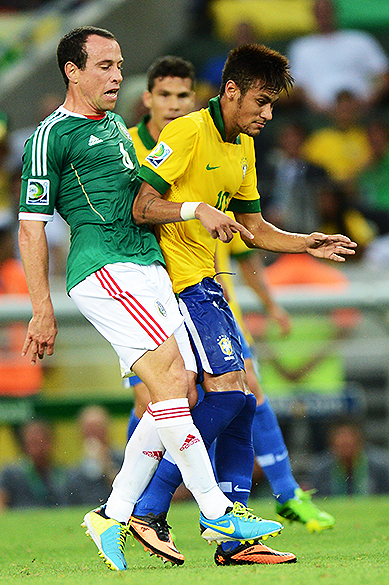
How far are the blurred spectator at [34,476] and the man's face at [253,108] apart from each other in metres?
4.45

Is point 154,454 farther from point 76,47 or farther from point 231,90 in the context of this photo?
point 76,47

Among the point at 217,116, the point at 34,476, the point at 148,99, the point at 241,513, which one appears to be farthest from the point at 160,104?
the point at 34,476

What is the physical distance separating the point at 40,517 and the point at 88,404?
4.10 ft

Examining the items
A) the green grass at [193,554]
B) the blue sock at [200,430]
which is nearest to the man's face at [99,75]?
the blue sock at [200,430]

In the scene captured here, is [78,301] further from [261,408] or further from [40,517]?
[40,517]

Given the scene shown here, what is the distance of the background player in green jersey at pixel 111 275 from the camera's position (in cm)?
385

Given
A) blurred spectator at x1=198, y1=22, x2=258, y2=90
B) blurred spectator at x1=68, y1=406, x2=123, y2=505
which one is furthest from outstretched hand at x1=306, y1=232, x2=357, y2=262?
blurred spectator at x1=198, y1=22, x2=258, y2=90

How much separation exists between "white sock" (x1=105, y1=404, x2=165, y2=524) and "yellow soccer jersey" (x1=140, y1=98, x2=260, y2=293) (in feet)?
2.17

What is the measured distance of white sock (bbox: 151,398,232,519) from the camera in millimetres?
3838

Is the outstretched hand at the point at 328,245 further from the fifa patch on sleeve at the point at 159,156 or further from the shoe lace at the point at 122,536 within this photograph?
the shoe lace at the point at 122,536

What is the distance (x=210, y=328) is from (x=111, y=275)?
1.62ft

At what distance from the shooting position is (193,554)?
4703 millimetres

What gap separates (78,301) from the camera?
13.1 ft

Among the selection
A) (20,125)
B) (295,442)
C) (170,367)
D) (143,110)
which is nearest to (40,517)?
(295,442)
